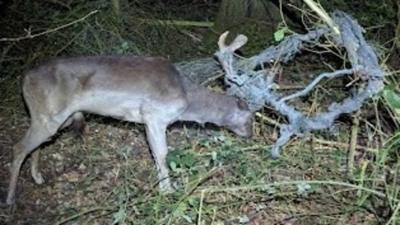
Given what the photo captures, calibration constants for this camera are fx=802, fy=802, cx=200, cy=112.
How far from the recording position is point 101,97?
6449 mm

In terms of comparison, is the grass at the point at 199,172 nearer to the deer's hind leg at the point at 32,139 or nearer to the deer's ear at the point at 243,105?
the deer's hind leg at the point at 32,139

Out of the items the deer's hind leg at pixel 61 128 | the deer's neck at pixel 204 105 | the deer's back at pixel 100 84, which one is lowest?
the deer's hind leg at pixel 61 128

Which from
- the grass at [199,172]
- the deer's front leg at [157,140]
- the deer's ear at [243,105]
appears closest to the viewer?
the grass at [199,172]

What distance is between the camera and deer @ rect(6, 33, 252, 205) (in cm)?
637

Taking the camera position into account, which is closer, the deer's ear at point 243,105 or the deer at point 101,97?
the deer at point 101,97

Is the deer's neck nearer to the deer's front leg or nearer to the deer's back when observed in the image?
the deer's back

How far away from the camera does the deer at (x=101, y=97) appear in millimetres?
6367

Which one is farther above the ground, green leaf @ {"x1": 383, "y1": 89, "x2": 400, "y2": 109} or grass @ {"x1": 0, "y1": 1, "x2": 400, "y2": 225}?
green leaf @ {"x1": 383, "y1": 89, "x2": 400, "y2": 109}

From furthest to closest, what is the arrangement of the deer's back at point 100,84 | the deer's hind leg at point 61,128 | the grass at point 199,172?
the deer's hind leg at point 61,128
the deer's back at point 100,84
the grass at point 199,172

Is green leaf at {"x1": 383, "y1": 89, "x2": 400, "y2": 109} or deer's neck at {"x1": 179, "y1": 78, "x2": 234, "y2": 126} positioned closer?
green leaf at {"x1": 383, "y1": 89, "x2": 400, "y2": 109}

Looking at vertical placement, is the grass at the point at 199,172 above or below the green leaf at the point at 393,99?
below

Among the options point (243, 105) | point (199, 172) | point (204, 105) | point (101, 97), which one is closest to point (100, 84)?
point (101, 97)

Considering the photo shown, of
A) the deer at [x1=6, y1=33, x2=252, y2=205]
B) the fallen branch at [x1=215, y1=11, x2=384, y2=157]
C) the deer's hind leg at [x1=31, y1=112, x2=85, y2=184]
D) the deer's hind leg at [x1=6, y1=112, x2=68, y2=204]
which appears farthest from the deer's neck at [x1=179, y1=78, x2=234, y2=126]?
the deer's hind leg at [x1=6, y1=112, x2=68, y2=204]

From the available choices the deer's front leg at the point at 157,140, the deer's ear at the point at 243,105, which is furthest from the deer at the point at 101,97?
the deer's ear at the point at 243,105
